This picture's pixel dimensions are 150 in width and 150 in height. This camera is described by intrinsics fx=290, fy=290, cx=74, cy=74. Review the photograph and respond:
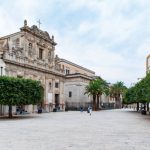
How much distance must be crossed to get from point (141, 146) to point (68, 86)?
51506 millimetres

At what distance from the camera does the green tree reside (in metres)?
29.5

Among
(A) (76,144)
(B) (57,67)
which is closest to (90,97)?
(B) (57,67)

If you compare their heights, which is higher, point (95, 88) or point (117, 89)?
point (117, 89)

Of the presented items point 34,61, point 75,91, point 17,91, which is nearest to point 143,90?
point 17,91

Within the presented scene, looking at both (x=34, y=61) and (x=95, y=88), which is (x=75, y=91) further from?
(x=34, y=61)

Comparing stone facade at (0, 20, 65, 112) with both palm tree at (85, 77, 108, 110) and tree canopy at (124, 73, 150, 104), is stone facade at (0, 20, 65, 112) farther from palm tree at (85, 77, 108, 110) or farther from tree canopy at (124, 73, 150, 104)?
tree canopy at (124, 73, 150, 104)

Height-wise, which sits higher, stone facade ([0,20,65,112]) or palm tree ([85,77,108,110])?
stone facade ([0,20,65,112])

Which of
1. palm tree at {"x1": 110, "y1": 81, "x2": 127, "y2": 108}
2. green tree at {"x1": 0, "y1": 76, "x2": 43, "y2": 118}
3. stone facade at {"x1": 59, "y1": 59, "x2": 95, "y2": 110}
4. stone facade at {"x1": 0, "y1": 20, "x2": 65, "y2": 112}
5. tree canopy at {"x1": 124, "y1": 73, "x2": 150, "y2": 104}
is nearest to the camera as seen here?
green tree at {"x1": 0, "y1": 76, "x2": 43, "y2": 118}

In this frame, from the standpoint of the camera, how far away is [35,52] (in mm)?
46031

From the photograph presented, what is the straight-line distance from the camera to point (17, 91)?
3053cm

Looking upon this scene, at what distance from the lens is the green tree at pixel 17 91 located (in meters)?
29.5

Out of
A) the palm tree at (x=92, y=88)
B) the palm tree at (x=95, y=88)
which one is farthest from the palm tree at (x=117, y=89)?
the palm tree at (x=92, y=88)

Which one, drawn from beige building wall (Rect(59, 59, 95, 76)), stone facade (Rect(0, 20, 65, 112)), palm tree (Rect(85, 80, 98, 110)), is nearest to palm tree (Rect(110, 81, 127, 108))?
beige building wall (Rect(59, 59, 95, 76))

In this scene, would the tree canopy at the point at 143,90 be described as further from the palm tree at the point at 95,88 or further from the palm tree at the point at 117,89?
the palm tree at the point at 117,89
